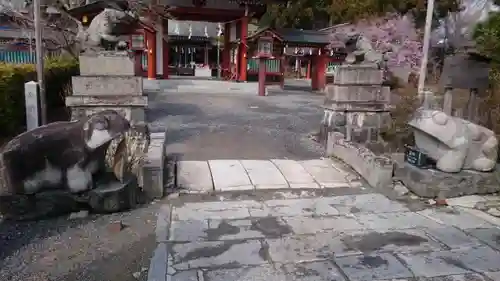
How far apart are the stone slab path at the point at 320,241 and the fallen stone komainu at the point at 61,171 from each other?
84 cm

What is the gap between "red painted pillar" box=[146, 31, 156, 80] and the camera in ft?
80.4

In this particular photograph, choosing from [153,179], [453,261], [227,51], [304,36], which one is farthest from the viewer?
[227,51]

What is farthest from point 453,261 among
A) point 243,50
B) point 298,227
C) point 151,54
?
point 151,54

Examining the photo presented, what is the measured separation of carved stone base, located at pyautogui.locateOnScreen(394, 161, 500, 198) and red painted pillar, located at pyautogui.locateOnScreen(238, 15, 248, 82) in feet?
63.0

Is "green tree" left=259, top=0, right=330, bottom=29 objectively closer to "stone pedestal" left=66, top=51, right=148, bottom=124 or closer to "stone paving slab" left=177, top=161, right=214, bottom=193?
"stone pedestal" left=66, top=51, right=148, bottom=124

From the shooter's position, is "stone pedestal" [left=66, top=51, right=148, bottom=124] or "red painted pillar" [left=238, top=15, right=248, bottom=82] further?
"red painted pillar" [left=238, top=15, right=248, bottom=82]

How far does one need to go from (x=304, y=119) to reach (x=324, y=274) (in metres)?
9.56

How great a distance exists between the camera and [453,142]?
232 inches

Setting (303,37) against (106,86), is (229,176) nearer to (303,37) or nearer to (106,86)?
(106,86)

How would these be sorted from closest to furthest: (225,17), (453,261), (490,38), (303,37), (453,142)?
(453,261)
(453,142)
(490,38)
(303,37)
(225,17)

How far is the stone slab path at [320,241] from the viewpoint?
3.72 metres

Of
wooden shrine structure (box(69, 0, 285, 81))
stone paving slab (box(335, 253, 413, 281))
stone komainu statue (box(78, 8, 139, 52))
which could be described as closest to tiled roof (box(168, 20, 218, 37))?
wooden shrine structure (box(69, 0, 285, 81))

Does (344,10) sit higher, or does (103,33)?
(344,10)

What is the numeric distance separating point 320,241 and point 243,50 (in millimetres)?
21525
